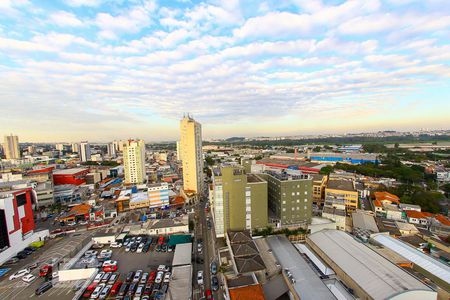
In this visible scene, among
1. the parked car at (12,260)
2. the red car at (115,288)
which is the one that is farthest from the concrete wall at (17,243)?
the red car at (115,288)

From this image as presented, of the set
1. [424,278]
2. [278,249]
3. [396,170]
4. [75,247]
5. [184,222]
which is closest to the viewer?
[424,278]

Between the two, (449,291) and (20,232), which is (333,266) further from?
(20,232)

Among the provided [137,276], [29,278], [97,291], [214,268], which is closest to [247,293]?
[214,268]

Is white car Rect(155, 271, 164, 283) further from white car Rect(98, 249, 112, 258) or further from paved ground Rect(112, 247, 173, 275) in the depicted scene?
white car Rect(98, 249, 112, 258)

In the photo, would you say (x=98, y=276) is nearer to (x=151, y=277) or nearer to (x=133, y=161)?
(x=151, y=277)

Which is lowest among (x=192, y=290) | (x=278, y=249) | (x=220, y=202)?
(x=192, y=290)

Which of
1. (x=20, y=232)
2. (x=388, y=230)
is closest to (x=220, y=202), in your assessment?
(x=388, y=230)
